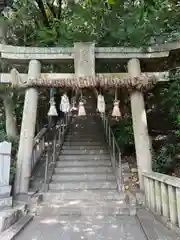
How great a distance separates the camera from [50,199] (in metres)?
4.16

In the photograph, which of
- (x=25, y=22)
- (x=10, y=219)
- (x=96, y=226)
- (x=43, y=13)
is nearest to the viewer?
(x=10, y=219)

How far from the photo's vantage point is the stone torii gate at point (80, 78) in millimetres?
4070

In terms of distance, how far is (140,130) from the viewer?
4246 mm

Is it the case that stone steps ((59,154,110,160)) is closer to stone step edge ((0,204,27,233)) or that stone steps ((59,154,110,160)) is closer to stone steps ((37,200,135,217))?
stone steps ((37,200,135,217))

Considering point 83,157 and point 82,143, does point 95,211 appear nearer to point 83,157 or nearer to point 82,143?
point 83,157

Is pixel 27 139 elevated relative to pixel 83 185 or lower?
elevated

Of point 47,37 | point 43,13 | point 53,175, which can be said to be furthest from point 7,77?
point 43,13

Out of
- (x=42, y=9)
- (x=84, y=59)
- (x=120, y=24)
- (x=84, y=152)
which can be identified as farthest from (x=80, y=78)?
(x=42, y=9)

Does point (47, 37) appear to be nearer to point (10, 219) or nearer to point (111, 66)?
point (111, 66)

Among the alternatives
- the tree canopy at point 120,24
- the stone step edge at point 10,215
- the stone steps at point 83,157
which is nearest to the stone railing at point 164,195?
the stone steps at point 83,157

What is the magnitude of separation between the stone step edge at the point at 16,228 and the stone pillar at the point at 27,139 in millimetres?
625

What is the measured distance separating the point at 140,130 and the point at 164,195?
4.87 ft

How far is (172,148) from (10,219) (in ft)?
11.8

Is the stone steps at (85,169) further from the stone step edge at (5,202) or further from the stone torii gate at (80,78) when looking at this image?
Answer: the stone step edge at (5,202)
